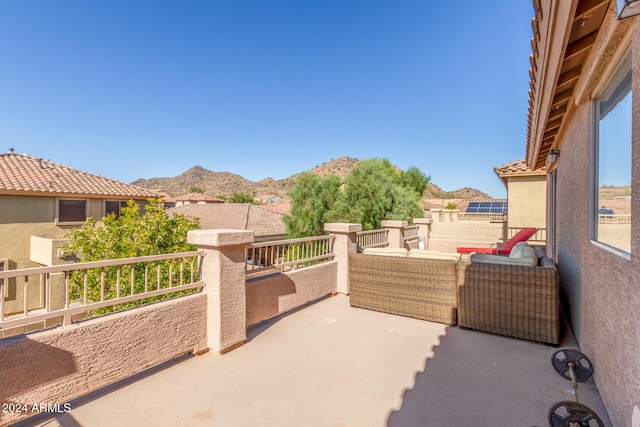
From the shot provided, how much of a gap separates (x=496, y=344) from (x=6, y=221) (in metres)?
18.0

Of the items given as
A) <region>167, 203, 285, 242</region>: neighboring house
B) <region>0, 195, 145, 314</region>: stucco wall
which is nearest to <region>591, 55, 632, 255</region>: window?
<region>0, 195, 145, 314</region>: stucco wall

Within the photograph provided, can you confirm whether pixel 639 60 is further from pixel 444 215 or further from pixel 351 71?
pixel 351 71

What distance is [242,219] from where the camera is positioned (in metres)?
20.9

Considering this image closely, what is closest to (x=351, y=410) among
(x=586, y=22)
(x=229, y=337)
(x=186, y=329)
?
(x=229, y=337)

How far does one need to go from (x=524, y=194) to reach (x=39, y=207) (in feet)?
67.4

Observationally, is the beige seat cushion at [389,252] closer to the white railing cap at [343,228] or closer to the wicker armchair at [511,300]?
the white railing cap at [343,228]

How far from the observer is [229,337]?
365 centimetres

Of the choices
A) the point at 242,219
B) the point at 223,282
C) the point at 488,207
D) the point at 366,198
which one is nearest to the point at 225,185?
the point at 242,219

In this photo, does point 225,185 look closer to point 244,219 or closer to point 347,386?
point 244,219

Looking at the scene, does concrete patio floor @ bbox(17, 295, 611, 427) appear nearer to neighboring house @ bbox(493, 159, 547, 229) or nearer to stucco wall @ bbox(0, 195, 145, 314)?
neighboring house @ bbox(493, 159, 547, 229)

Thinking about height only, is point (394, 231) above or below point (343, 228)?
below

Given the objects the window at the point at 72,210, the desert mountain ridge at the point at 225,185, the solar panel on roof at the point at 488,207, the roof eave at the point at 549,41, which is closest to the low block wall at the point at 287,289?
the roof eave at the point at 549,41

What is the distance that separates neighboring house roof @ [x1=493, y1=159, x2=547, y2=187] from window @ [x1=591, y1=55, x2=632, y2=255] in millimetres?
9567

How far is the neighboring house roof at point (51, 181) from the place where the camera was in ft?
44.1
